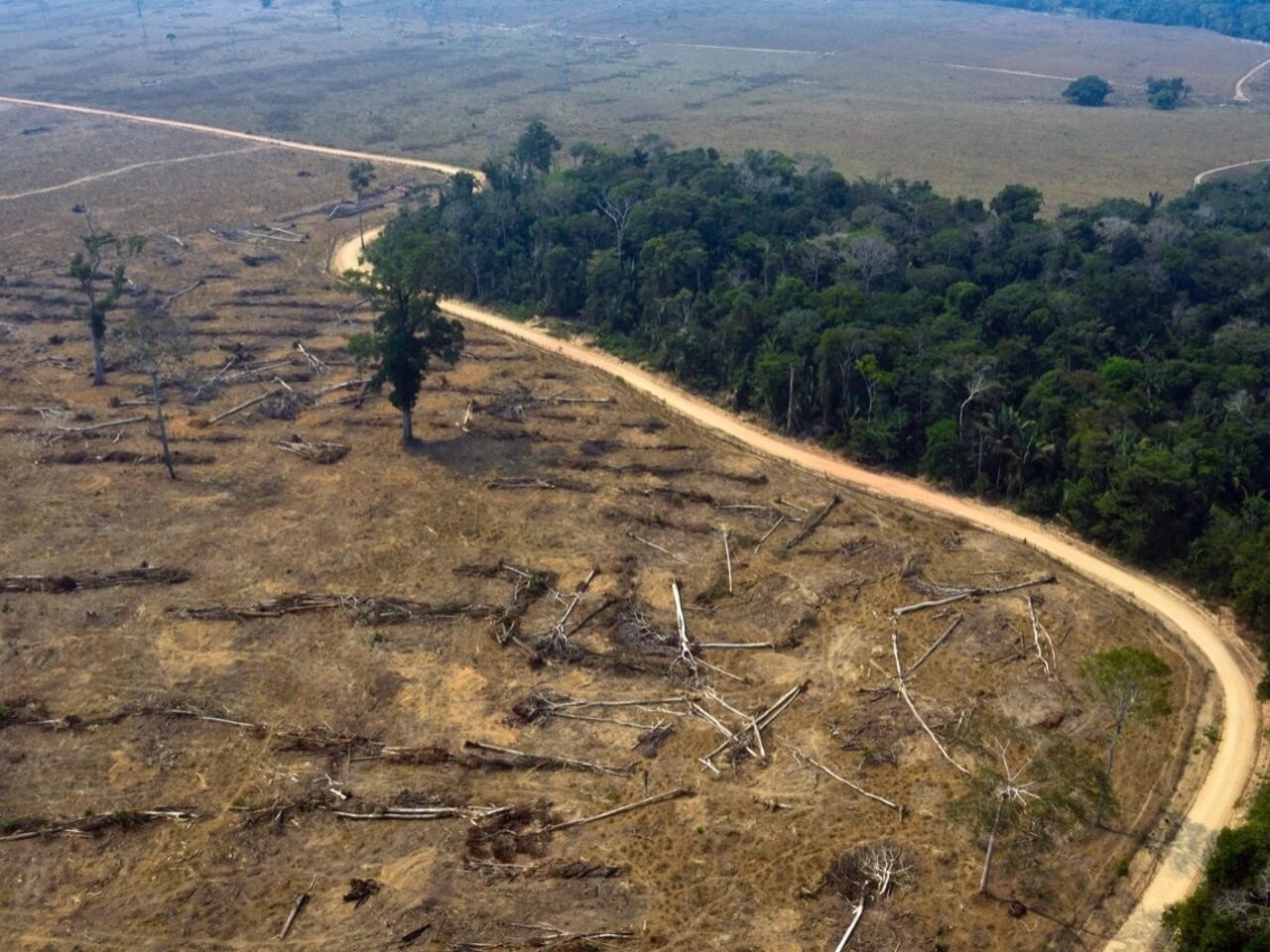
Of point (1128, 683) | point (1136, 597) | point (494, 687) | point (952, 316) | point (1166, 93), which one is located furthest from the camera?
point (1166, 93)

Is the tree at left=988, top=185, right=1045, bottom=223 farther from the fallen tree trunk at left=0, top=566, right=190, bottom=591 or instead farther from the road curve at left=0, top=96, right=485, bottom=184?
the fallen tree trunk at left=0, top=566, right=190, bottom=591

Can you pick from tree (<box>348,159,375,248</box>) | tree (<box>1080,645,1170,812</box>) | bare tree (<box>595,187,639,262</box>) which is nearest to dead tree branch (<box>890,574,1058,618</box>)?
tree (<box>1080,645,1170,812</box>)

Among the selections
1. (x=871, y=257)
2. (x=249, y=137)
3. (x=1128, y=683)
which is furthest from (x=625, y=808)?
(x=249, y=137)

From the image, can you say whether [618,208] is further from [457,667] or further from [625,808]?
[625,808]

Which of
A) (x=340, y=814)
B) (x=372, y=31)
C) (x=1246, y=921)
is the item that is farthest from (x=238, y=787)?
(x=372, y=31)

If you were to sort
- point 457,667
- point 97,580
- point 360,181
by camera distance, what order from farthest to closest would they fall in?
point 360,181, point 97,580, point 457,667

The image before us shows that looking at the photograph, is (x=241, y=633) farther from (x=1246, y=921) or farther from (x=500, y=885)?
(x=1246, y=921)
